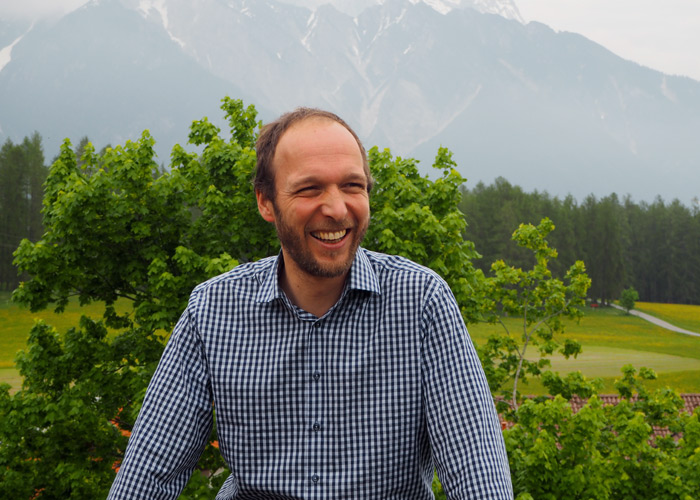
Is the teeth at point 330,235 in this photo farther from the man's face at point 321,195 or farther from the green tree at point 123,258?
the green tree at point 123,258

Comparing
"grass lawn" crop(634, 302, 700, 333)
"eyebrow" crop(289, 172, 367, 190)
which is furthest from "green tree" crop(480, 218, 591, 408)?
"grass lawn" crop(634, 302, 700, 333)

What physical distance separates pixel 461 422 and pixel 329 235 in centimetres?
51

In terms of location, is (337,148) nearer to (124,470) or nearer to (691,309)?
(124,470)

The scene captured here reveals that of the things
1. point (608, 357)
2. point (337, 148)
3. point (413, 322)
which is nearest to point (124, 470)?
point (413, 322)

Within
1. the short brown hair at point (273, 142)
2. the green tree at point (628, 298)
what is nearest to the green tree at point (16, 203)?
the green tree at point (628, 298)

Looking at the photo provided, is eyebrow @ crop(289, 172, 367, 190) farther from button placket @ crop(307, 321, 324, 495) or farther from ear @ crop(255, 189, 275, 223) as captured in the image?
button placket @ crop(307, 321, 324, 495)

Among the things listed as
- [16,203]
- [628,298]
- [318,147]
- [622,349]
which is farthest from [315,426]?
[628,298]

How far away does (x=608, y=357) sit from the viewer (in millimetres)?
61906

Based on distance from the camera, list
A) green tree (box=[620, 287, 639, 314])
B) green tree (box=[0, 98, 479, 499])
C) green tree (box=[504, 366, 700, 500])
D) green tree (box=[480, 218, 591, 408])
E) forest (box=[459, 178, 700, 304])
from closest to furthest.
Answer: green tree (box=[504, 366, 700, 500]), green tree (box=[0, 98, 479, 499]), green tree (box=[480, 218, 591, 408]), green tree (box=[620, 287, 639, 314]), forest (box=[459, 178, 700, 304])

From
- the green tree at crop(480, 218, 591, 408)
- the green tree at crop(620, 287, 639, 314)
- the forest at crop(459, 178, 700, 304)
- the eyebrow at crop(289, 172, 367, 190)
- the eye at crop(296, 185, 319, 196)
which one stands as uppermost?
the forest at crop(459, 178, 700, 304)

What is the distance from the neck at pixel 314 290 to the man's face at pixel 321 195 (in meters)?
0.04

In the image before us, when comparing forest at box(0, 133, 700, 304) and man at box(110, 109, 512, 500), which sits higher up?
forest at box(0, 133, 700, 304)

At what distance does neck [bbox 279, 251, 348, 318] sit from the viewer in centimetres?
162

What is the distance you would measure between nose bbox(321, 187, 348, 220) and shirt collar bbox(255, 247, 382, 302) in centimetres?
16
